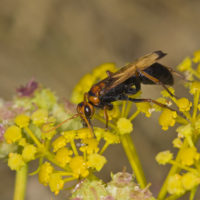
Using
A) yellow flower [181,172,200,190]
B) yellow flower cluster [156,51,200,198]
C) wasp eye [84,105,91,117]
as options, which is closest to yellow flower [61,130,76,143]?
wasp eye [84,105,91,117]

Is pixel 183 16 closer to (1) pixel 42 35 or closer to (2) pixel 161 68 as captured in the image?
(1) pixel 42 35

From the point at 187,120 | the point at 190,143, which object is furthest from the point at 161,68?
the point at 190,143

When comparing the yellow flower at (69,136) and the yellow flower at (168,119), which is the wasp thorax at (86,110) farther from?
the yellow flower at (168,119)

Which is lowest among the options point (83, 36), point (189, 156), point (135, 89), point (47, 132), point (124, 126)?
point (189, 156)

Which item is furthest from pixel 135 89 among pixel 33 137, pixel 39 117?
pixel 33 137

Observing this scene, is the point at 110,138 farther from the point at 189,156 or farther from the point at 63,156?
the point at 189,156

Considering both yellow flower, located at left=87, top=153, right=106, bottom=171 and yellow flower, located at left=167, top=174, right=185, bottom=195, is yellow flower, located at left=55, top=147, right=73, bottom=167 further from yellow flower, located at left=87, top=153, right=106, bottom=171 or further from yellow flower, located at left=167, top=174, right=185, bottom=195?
yellow flower, located at left=167, top=174, right=185, bottom=195

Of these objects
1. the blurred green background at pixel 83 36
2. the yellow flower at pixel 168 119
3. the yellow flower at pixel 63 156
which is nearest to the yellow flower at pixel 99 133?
the yellow flower at pixel 63 156
